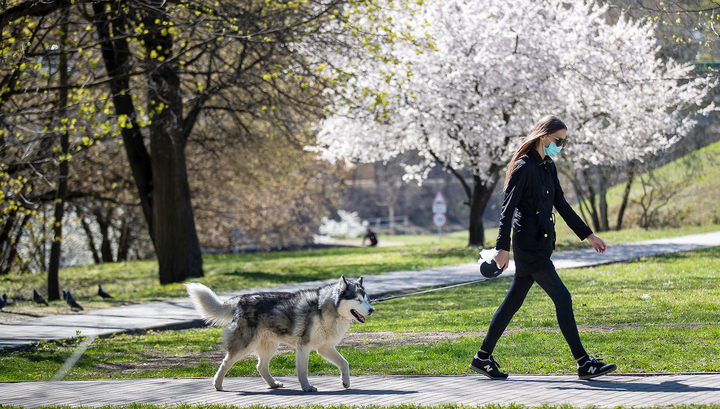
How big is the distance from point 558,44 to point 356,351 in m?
16.5

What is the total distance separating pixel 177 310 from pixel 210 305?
7288 mm

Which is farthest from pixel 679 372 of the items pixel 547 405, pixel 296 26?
pixel 296 26

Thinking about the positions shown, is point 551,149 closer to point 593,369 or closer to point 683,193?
point 593,369

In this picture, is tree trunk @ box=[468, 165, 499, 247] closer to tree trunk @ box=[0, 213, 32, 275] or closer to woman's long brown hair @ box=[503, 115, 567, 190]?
tree trunk @ box=[0, 213, 32, 275]

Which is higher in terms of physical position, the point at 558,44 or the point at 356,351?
the point at 558,44

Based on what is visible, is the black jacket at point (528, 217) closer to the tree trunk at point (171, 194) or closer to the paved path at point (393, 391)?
the paved path at point (393, 391)

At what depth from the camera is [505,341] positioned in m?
7.82

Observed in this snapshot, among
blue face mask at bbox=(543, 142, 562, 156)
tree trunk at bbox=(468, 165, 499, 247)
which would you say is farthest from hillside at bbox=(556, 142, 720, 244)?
blue face mask at bbox=(543, 142, 562, 156)

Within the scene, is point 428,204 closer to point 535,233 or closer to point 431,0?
point 431,0

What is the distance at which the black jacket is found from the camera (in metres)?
5.89

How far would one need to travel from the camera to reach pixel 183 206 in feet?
60.6

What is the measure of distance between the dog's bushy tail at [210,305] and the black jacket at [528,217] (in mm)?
2679

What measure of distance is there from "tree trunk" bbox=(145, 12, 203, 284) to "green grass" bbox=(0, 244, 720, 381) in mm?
7726

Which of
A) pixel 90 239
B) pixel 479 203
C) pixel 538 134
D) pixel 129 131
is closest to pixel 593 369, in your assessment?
pixel 538 134
